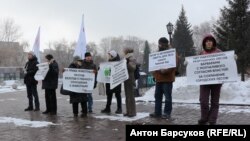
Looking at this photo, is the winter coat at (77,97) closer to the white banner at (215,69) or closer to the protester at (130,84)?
the protester at (130,84)

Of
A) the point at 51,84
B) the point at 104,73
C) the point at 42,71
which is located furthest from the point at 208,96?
the point at 42,71

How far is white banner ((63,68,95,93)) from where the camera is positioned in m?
11.4

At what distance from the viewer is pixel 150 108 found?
13.4 meters

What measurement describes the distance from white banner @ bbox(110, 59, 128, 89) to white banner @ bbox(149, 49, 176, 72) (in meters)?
0.73

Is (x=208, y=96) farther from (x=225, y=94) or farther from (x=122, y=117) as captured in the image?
(x=225, y=94)

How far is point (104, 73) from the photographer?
1173 centimetres

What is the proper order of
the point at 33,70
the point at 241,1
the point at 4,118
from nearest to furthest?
1. the point at 4,118
2. the point at 33,70
3. the point at 241,1

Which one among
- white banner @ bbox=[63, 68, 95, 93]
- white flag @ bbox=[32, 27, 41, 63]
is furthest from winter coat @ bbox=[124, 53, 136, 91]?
white flag @ bbox=[32, 27, 41, 63]

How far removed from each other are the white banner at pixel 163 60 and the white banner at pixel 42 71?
362 centimetres

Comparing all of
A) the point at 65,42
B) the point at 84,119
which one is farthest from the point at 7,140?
the point at 65,42

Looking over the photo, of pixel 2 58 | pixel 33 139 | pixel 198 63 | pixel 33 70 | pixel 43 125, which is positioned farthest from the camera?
pixel 2 58

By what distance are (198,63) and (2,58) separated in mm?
77867

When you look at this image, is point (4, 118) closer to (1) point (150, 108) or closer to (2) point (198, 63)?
(1) point (150, 108)

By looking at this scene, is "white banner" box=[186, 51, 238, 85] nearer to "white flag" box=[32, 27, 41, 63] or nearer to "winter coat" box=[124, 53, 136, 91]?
"winter coat" box=[124, 53, 136, 91]
